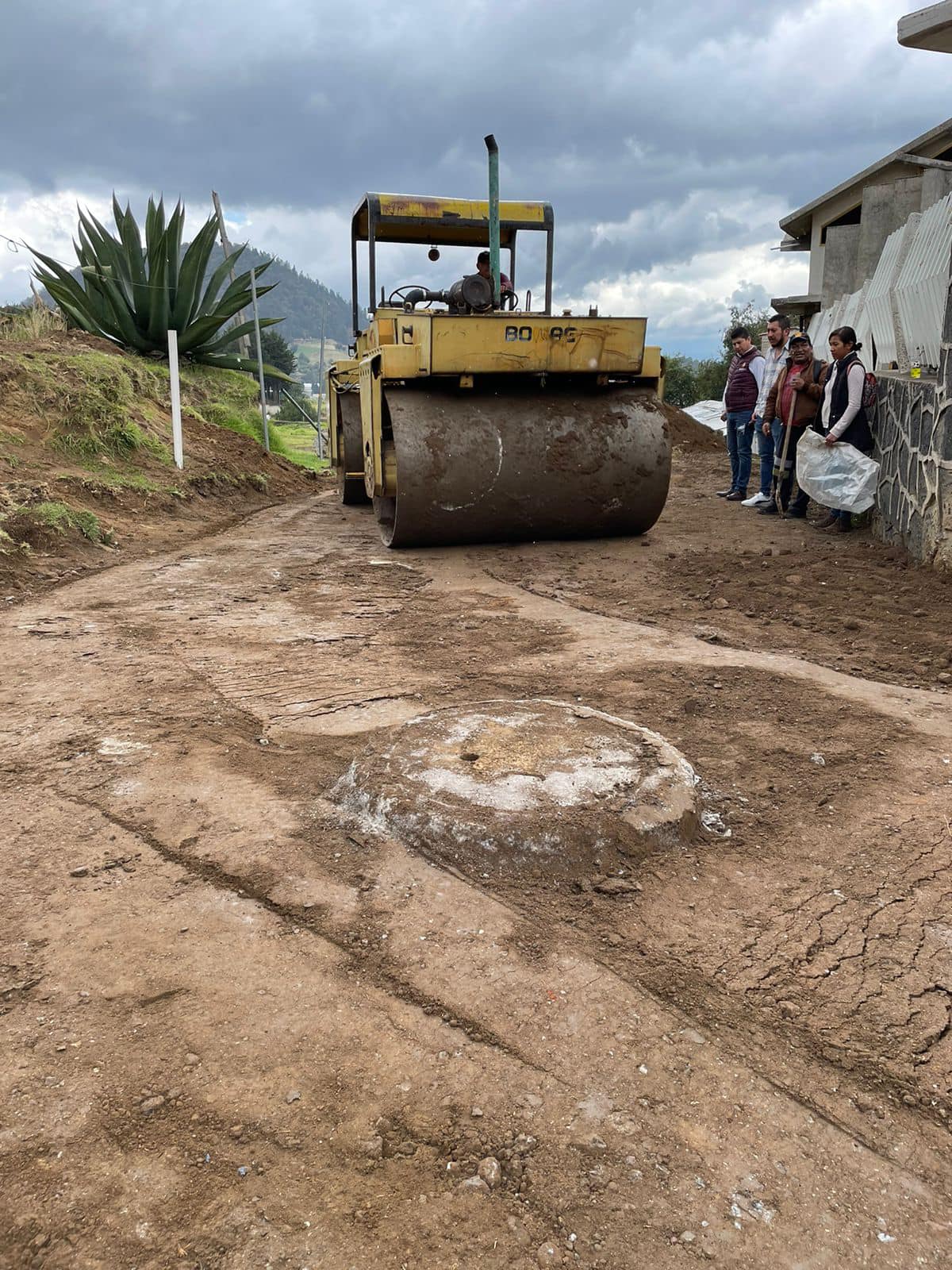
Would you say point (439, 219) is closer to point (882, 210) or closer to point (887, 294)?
point (887, 294)

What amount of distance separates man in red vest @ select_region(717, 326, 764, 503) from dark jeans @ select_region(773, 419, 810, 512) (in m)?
0.54

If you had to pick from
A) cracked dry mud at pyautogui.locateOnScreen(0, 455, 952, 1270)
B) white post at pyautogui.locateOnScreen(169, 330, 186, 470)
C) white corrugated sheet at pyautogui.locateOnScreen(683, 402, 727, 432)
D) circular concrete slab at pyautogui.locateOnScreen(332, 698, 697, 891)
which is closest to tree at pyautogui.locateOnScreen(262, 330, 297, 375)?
white corrugated sheet at pyautogui.locateOnScreen(683, 402, 727, 432)

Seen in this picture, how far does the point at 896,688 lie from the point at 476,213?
5941 millimetres

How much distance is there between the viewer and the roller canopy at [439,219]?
7901 millimetres

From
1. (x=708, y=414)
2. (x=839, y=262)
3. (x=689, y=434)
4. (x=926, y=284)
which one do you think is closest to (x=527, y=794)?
(x=926, y=284)

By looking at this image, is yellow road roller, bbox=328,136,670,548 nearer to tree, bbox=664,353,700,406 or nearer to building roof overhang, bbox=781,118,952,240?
building roof overhang, bbox=781,118,952,240

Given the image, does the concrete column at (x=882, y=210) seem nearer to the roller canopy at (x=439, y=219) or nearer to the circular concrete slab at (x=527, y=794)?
the roller canopy at (x=439, y=219)

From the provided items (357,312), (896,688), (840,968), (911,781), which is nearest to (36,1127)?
(840,968)

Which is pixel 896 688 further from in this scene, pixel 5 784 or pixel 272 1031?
pixel 5 784

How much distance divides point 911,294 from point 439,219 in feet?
13.6

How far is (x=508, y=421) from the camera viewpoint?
6629 mm

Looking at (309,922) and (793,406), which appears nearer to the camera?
(309,922)

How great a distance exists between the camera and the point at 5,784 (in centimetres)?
308

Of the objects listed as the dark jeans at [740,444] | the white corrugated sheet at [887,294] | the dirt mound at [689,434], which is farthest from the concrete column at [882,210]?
the dark jeans at [740,444]
